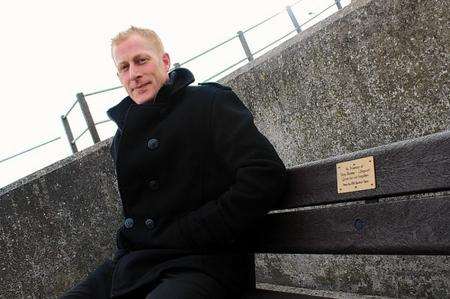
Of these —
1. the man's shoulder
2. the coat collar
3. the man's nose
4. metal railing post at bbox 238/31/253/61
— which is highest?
metal railing post at bbox 238/31/253/61

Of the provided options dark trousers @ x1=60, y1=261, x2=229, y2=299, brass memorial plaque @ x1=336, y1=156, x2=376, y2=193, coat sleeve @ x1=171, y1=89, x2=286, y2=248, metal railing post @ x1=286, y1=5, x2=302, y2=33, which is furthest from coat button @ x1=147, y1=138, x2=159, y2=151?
metal railing post @ x1=286, y1=5, x2=302, y2=33

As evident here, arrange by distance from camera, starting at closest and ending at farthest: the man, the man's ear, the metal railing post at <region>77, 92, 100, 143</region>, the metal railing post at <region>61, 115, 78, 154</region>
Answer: the man → the man's ear → the metal railing post at <region>77, 92, 100, 143</region> → the metal railing post at <region>61, 115, 78, 154</region>

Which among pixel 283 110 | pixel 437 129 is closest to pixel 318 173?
pixel 437 129

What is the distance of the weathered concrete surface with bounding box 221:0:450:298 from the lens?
2.43 metres

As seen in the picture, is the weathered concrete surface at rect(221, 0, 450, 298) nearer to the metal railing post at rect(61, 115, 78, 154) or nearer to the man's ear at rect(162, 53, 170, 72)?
the man's ear at rect(162, 53, 170, 72)

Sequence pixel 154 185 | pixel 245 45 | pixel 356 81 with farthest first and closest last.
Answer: pixel 245 45, pixel 356 81, pixel 154 185

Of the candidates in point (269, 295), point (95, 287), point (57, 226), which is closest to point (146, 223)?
point (95, 287)

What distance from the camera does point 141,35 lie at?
89.3 inches

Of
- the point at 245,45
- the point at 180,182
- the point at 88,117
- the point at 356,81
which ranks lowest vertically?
the point at 180,182

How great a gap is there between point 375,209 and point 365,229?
0.08 m

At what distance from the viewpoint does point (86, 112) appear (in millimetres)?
5992

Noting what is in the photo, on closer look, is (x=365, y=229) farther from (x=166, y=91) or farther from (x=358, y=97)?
(x=358, y=97)

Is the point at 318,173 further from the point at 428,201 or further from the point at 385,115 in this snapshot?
the point at 385,115

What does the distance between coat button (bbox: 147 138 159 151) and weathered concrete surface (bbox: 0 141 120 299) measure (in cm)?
202
